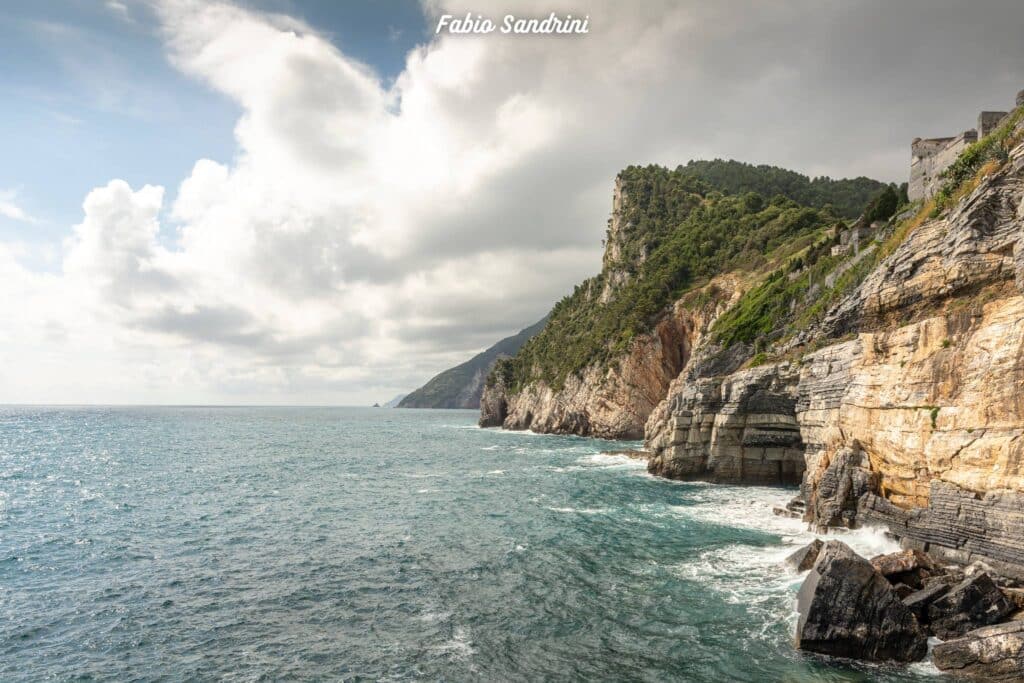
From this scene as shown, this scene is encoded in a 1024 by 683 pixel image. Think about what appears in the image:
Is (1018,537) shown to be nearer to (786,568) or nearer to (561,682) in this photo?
(786,568)

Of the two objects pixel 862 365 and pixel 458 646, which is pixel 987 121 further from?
pixel 458 646

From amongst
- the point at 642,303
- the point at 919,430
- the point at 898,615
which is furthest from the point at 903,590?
the point at 642,303

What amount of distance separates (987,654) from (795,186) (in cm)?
16888

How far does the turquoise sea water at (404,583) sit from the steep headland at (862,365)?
345 cm

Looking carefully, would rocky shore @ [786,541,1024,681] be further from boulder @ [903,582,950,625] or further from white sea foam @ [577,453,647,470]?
white sea foam @ [577,453,647,470]

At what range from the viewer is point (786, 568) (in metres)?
22.5

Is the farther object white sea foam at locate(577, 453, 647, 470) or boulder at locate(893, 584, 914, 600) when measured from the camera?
white sea foam at locate(577, 453, 647, 470)

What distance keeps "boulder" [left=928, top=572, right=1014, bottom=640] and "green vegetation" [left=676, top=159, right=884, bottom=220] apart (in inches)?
5273

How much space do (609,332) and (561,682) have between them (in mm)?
81878

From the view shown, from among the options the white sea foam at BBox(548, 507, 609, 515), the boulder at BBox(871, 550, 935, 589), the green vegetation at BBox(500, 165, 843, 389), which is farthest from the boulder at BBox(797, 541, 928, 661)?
the green vegetation at BBox(500, 165, 843, 389)

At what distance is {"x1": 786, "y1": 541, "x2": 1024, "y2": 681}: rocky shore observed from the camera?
14.7 m

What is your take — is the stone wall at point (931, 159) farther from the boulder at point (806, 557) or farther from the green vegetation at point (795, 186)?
the green vegetation at point (795, 186)

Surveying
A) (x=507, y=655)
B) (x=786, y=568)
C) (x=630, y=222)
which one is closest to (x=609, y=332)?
(x=630, y=222)

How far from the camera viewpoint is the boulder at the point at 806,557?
21703 mm
